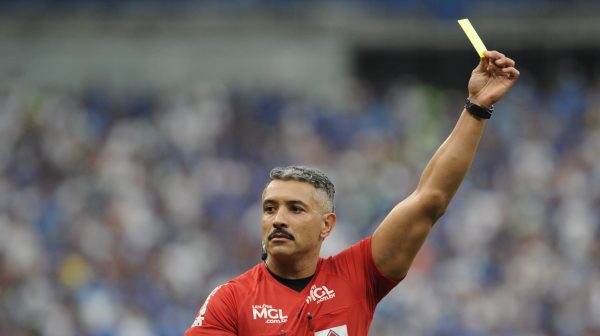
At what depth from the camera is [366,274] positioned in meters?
4.69

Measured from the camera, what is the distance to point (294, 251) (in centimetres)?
463

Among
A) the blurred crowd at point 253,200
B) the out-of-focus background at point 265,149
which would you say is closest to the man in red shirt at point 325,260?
the blurred crowd at point 253,200

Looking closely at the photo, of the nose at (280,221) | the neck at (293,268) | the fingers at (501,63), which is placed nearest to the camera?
the fingers at (501,63)

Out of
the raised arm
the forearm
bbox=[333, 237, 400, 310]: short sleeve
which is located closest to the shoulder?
bbox=[333, 237, 400, 310]: short sleeve

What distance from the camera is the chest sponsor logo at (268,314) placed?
178 inches

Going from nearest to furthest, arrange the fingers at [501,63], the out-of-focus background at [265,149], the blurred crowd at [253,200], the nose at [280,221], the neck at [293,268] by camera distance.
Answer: the fingers at [501,63] → the nose at [280,221] → the neck at [293,268] → the blurred crowd at [253,200] → the out-of-focus background at [265,149]

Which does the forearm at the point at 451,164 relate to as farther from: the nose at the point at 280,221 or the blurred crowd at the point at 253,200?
the blurred crowd at the point at 253,200

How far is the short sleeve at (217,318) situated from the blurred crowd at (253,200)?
22.2ft

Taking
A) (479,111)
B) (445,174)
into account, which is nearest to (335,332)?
(445,174)

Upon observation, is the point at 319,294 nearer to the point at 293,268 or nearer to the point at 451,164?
the point at 293,268

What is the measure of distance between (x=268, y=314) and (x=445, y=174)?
910 millimetres

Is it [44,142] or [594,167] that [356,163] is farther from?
[44,142]

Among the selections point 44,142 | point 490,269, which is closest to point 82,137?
point 44,142

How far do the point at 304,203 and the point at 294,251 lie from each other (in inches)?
8.2
